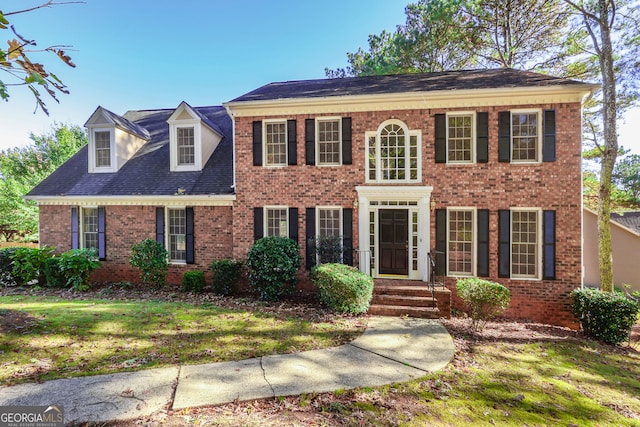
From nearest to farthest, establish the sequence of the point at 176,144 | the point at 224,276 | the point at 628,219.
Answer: the point at 224,276, the point at 176,144, the point at 628,219

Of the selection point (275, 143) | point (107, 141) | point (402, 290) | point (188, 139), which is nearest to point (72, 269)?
point (107, 141)

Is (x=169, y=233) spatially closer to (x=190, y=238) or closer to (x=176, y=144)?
(x=190, y=238)

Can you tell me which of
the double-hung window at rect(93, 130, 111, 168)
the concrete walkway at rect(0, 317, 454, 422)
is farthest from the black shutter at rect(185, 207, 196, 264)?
the concrete walkway at rect(0, 317, 454, 422)

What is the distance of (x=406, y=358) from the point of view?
4867 mm

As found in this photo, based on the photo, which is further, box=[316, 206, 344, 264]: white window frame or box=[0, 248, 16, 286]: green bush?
box=[0, 248, 16, 286]: green bush

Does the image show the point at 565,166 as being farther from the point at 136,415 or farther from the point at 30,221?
the point at 30,221

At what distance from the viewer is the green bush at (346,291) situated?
698 centimetres

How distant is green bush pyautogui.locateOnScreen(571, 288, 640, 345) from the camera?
257 inches

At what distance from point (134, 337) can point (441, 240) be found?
8.01m

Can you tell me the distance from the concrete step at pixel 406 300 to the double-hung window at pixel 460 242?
1.57m

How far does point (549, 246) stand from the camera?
7910 mm

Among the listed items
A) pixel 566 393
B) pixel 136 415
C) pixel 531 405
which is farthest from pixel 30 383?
pixel 566 393

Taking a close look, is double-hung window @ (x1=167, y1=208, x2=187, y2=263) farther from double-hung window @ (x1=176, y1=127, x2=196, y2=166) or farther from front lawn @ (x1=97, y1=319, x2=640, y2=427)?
front lawn @ (x1=97, y1=319, x2=640, y2=427)

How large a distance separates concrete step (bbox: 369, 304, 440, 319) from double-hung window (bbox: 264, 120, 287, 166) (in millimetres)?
5328
